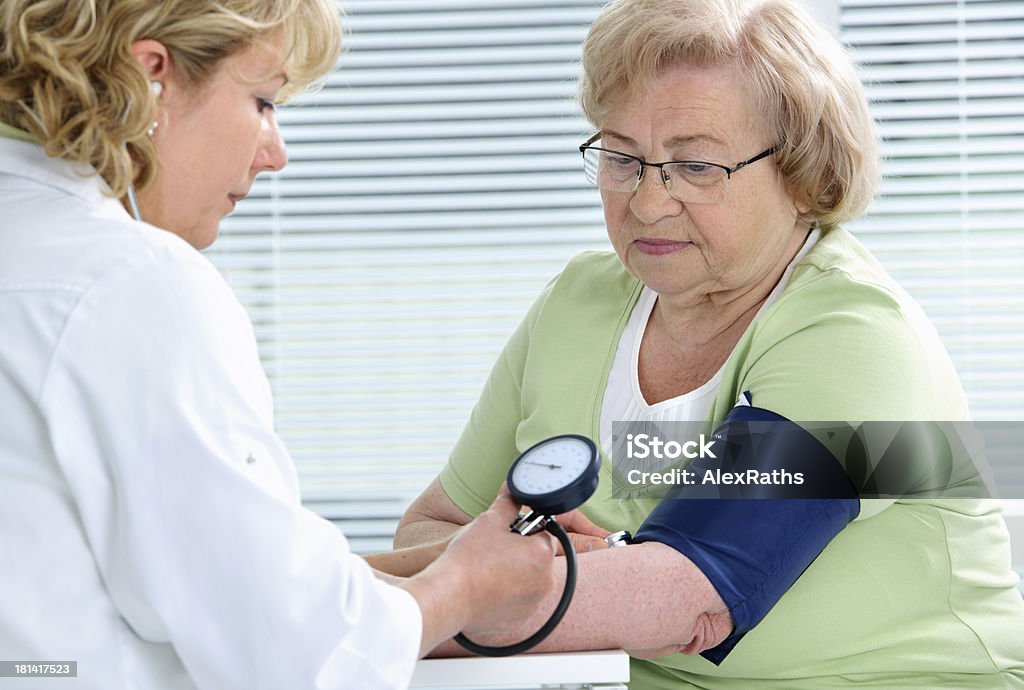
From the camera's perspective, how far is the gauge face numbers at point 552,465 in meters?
1.18

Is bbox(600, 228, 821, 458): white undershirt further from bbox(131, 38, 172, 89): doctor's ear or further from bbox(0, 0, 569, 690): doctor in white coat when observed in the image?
bbox(131, 38, 172, 89): doctor's ear

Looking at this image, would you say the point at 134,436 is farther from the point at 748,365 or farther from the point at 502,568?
the point at 748,365

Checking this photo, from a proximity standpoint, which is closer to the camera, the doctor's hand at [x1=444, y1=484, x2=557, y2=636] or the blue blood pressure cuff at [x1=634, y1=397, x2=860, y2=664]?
the doctor's hand at [x1=444, y1=484, x2=557, y2=636]

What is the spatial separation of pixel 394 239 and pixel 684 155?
1.41 meters

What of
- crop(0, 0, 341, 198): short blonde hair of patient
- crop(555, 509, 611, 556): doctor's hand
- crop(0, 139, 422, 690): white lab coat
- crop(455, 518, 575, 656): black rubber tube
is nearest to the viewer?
crop(0, 139, 422, 690): white lab coat

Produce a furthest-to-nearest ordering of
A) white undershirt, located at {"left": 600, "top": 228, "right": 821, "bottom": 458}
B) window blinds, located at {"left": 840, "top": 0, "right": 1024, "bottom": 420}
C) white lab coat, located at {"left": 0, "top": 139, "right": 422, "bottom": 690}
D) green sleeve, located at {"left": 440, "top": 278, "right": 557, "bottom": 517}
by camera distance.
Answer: window blinds, located at {"left": 840, "top": 0, "right": 1024, "bottom": 420} → green sleeve, located at {"left": 440, "top": 278, "right": 557, "bottom": 517} → white undershirt, located at {"left": 600, "top": 228, "right": 821, "bottom": 458} → white lab coat, located at {"left": 0, "top": 139, "right": 422, "bottom": 690}

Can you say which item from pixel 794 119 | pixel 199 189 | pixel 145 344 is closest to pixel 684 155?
pixel 794 119

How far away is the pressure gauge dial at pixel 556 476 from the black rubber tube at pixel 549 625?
30mm

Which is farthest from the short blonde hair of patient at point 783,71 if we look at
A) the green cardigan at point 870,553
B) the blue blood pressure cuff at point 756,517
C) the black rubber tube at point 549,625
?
the black rubber tube at point 549,625

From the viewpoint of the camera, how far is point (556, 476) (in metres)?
1.19

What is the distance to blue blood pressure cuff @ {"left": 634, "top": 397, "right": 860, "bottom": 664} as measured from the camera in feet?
4.29

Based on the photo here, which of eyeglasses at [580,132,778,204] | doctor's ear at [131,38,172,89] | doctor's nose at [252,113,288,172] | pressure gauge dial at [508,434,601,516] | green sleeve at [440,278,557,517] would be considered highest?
doctor's ear at [131,38,172,89]

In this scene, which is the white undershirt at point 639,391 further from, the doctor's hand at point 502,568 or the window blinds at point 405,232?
the window blinds at point 405,232

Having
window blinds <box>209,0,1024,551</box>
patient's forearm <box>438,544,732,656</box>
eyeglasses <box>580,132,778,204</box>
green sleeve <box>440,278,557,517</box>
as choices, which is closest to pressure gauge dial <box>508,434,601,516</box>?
patient's forearm <box>438,544,732,656</box>
